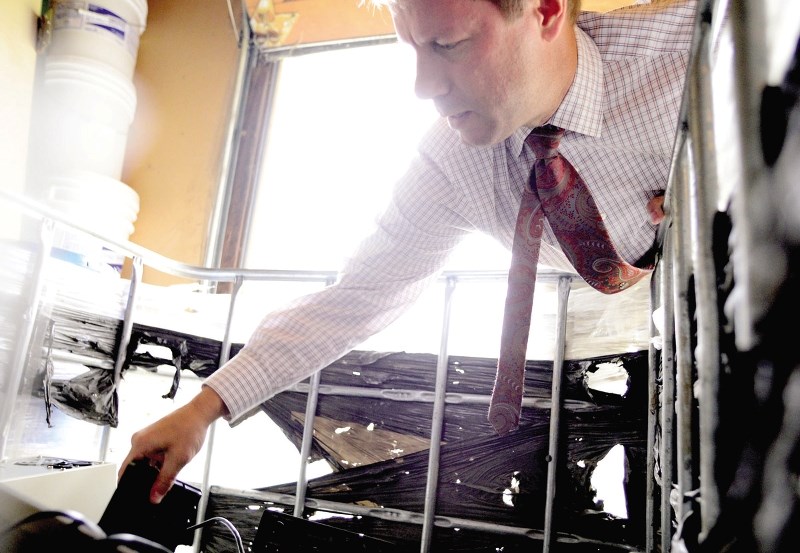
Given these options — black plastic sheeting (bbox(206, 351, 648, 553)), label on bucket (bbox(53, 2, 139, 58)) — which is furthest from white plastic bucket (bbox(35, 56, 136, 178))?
black plastic sheeting (bbox(206, 351, 648, 553))

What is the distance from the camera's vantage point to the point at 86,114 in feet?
7.07

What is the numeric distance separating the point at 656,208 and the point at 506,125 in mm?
286

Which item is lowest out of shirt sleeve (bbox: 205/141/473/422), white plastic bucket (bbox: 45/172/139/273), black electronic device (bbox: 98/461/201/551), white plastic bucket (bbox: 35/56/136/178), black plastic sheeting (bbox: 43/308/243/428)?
black electronic device (bbox: 98/461/201/551)

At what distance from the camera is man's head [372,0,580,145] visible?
860 mm

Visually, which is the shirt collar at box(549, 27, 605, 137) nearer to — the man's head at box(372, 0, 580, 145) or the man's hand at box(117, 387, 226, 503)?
the man's head at box(372, 0, 580, 145)

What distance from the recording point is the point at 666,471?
649mm

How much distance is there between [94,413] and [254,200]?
1277mm

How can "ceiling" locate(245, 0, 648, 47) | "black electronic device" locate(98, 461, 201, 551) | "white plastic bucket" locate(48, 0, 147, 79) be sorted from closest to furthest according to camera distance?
"black electronic device" locate(98, 461, 201, 551), "white plastic bucket" locate(48, 0, 147, 79), "ceiling" locate(245, 0, 648, 47)

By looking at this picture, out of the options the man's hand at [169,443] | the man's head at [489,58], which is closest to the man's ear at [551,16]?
the man's head at [489,58]

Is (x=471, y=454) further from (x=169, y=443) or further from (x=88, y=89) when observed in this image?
(x=88, y=89)

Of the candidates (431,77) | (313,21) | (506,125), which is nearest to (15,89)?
(313,21)

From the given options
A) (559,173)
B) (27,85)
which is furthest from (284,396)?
(27,85)

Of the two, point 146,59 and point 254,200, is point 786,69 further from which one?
point 146,59

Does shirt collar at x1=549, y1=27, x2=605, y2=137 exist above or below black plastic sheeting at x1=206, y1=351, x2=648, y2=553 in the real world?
above
